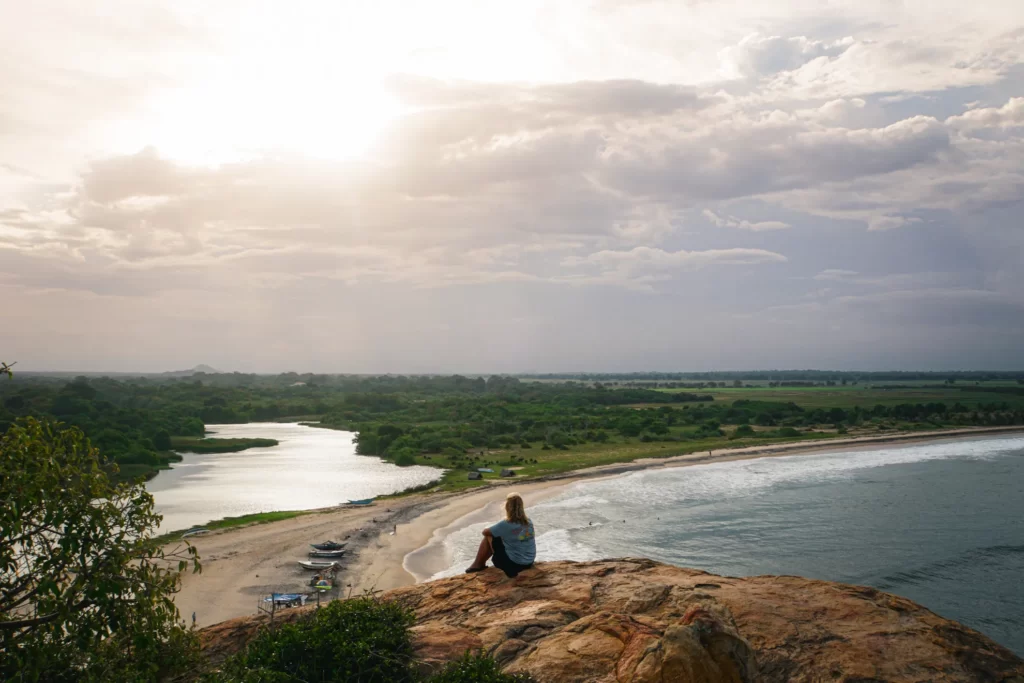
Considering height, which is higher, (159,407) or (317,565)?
(159,407)

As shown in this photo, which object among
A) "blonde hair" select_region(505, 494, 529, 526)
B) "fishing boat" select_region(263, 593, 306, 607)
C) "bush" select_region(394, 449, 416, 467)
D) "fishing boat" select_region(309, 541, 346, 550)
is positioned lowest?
"bush" select_region(394, 449, 416, 467)

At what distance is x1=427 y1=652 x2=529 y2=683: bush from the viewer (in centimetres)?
707

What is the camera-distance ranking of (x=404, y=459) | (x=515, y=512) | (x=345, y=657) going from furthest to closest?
(x=404, y=459)
(x=515, y=512)
(x=345, y=657)

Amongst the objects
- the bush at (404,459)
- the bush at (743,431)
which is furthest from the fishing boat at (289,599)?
the bush at (743,431)

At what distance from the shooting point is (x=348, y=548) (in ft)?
118

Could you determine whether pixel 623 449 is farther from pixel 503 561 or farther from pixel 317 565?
pixel 503 561

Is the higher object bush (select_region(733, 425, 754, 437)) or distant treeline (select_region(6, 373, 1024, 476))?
distant treeline (select_region(6, 373, 1024, 476))

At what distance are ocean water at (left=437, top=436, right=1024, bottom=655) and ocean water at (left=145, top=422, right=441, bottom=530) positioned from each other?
18.5m

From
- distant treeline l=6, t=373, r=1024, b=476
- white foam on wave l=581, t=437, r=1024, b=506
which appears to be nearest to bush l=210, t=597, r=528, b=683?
white foam on wave l=581, t=437, r=1024, b=506

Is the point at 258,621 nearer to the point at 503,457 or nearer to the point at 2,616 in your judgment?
the point at 2,616

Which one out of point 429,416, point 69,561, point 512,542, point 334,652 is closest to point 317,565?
point 512,542

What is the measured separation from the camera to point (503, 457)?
7450 centimetres

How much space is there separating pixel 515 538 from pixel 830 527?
3829 centimetres

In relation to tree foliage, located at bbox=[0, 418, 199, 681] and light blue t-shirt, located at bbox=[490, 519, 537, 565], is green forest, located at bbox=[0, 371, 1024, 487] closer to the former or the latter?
light blue t-shirt, located at bbox=[490, 519, 537, 565]
